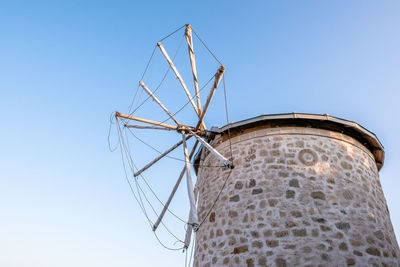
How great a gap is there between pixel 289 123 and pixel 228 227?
2676mm

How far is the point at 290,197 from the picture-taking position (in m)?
6.09

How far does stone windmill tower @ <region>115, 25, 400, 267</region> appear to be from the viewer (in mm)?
5633

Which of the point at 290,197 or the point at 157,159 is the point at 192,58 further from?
the point at 290,197

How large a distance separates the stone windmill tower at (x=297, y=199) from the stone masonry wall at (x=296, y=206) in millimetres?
18

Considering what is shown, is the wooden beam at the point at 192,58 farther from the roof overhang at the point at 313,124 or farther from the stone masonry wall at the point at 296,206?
the stone masonry wall at the point at 296,206

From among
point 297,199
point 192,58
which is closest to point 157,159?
point 192,58

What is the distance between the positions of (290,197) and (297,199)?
5.3 inches

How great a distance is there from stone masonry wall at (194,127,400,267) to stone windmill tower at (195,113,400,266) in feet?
0.06

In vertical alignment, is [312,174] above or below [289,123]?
below

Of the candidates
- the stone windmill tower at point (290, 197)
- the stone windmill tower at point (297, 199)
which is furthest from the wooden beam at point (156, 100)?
the stone windmill tower at point (297, 199)

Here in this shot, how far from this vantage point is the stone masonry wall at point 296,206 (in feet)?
18.4

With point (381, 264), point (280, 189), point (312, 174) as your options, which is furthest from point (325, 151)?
point (381, 264)

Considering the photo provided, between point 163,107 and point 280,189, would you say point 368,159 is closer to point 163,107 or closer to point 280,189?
point 280,189

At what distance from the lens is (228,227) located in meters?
6.36
